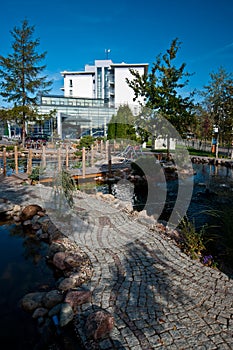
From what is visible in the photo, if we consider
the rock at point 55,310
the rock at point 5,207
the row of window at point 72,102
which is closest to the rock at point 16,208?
the rock at point 5,207

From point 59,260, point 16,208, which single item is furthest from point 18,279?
point 16,208

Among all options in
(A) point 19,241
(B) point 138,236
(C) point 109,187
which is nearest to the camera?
(B) point 138,236

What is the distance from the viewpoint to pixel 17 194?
24.2ft

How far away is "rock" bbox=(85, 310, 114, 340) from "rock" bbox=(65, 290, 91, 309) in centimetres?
34

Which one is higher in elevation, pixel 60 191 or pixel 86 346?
pixel 60 191

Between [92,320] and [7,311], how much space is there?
1282 millimetres

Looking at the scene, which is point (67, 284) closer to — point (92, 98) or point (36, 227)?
point (36, 227)

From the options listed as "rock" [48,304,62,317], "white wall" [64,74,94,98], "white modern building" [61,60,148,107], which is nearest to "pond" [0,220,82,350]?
"rock" [48,304,62,317]

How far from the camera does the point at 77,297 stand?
2.81 m

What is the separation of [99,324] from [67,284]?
0.92m

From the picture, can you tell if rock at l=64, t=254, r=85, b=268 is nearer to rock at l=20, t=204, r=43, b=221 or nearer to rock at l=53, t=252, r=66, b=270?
rock at l=53, t=252, r=66, b=270

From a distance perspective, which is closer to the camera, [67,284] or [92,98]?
[67,284]

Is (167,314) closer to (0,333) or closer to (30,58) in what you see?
(0,333)

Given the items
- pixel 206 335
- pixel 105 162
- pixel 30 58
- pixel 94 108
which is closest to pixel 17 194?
pixel 206 335
